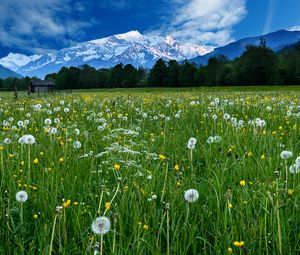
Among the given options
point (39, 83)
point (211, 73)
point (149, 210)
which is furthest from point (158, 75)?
point (149, 210)

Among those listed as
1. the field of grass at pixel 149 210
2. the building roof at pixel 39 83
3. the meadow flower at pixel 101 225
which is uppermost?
the building roof at pixel 39 83

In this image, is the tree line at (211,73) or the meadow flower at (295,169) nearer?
the meadow flower at (295,169)

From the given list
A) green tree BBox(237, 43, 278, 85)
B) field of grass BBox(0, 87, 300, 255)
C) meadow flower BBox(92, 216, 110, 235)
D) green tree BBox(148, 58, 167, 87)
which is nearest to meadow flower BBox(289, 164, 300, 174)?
field of grass BBox(0, 87, 300, 255)

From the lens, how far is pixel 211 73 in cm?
11025

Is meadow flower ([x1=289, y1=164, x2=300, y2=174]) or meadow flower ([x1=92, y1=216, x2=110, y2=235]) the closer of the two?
meadow flower ([x1=92, y1=216, x2=110, y2=235])

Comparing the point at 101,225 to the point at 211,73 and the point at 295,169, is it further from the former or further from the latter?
the point at 211,73

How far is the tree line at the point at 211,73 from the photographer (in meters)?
93.5

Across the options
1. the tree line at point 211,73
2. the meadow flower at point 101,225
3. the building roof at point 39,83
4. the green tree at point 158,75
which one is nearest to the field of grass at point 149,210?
the meadow flower at point 101,225

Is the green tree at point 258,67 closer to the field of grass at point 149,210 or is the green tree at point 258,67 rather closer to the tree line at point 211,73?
the tree line at point 211,73

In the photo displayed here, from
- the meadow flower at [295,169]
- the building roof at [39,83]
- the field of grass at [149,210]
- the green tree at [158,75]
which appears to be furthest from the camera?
the green tree at [158,75]

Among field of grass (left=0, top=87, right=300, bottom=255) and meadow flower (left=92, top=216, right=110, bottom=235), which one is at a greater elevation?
meadow flower (left=92, top=216, right=110, bottom=235)

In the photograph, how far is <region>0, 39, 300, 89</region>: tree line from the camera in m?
93.5

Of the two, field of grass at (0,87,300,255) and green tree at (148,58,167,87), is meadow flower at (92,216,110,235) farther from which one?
green tree at (148,58,167,87)

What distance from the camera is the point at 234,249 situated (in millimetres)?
2010
